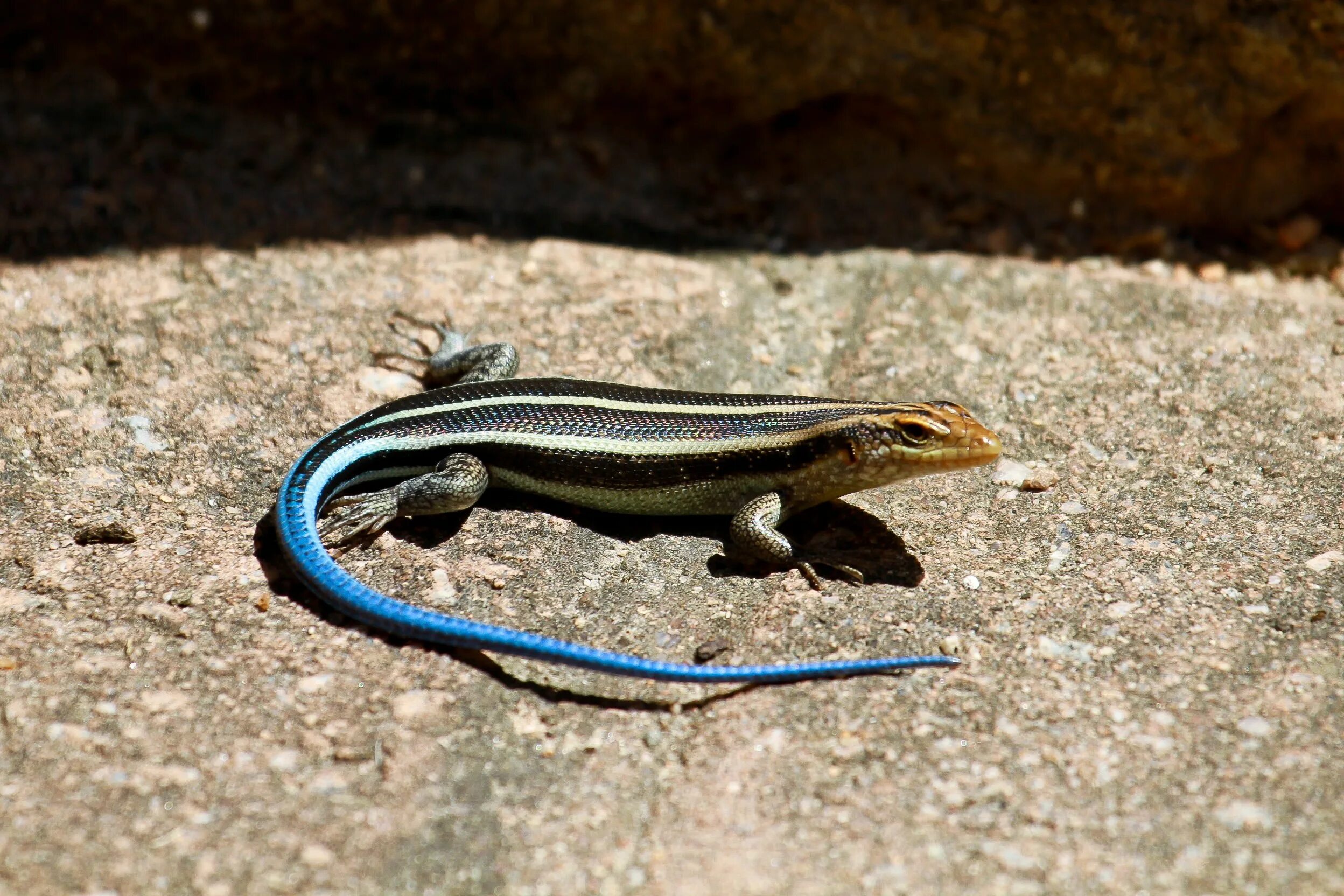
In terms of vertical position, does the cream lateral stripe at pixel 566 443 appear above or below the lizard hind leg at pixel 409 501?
above

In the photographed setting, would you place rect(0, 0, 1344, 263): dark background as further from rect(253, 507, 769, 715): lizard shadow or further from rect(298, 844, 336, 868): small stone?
rect(298, 844, 336, 868): small stone

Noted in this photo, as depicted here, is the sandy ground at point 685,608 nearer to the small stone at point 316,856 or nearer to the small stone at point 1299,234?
the small stone at point 316,856

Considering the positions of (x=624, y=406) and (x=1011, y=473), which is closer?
(x=624, y=406)

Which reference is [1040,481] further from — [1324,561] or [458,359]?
[458,359]

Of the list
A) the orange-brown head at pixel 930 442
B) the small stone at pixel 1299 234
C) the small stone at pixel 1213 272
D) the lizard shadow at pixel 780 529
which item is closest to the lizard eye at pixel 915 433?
the orange-brown head at pixel 930 442

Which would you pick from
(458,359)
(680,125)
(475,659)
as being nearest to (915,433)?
(475,659)

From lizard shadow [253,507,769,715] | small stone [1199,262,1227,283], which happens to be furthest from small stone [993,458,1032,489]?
small stone [1199,262,1227,283]

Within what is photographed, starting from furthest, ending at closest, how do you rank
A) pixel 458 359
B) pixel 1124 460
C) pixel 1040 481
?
pixel 458 359
pixel 1124 460
pixel 1040 481
